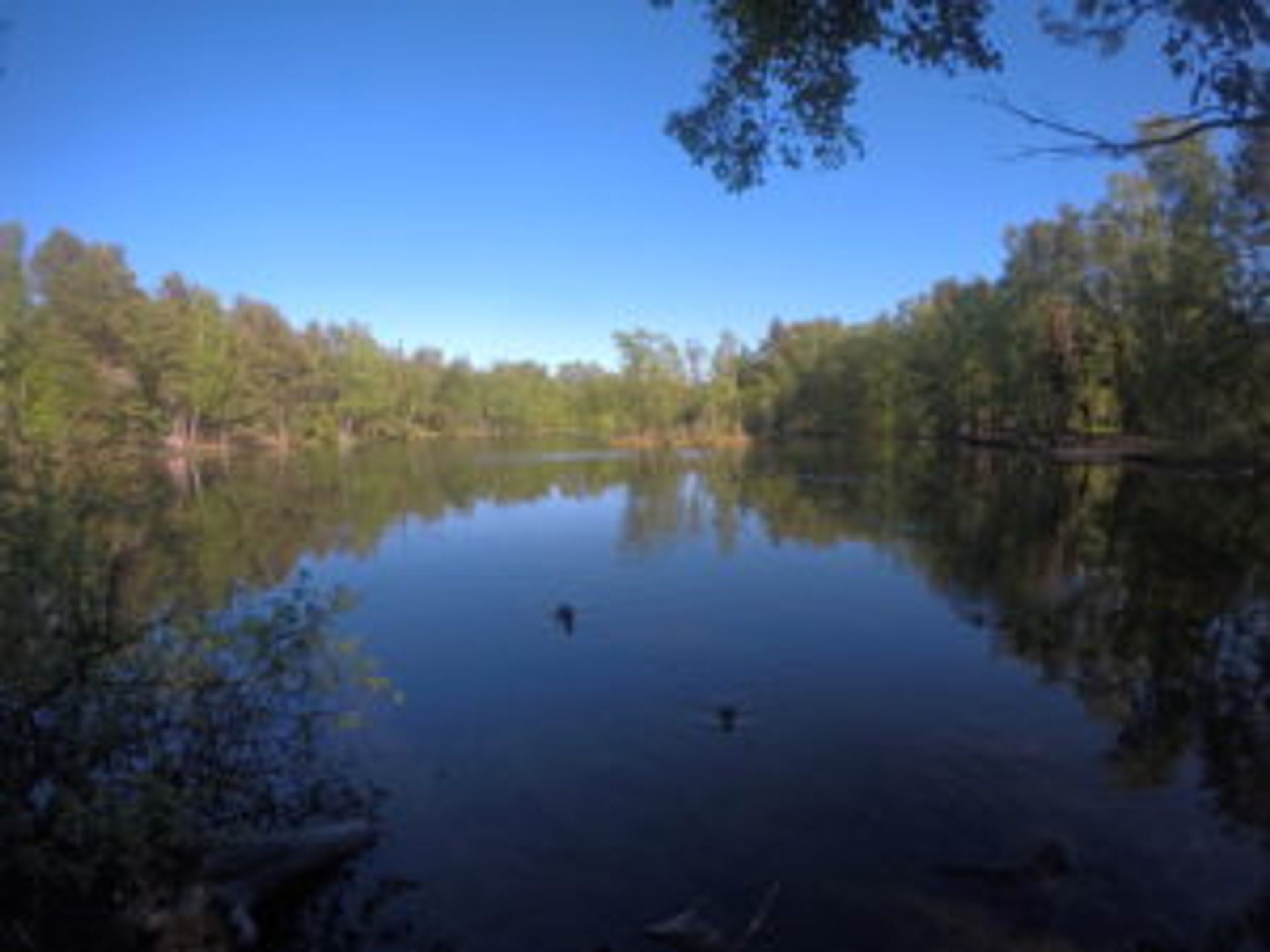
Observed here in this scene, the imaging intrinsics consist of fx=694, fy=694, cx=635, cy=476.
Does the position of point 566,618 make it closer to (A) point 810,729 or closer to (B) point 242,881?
(A) point 810,729

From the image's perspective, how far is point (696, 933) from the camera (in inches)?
213

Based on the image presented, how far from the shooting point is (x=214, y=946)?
16.3 ft

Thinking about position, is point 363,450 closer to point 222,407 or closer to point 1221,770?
point 222,407

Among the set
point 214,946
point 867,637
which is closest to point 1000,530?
point 867,637

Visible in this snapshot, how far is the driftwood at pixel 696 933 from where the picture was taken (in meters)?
5.30

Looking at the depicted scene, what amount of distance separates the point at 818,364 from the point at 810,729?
94349 millimetres

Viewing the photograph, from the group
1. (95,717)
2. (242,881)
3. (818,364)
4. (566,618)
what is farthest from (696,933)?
(818,364)

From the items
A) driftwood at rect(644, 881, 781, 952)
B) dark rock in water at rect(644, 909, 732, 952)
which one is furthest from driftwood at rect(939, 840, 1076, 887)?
dark rock in water at rect(644, 909, 732, 952)

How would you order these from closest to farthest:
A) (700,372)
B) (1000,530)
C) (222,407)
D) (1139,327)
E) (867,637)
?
(867,637) < (1000,530) < (1139,327) < (222,407) < (700,372)

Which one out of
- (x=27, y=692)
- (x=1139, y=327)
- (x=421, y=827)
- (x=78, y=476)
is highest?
(x=1139, y=327)

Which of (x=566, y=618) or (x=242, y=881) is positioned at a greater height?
(x=242, y=881)

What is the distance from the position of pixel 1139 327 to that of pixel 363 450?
243 feet

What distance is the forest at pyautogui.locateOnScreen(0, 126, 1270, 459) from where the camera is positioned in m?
11.9

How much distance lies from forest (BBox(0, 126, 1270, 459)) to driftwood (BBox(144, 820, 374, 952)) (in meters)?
3.86
